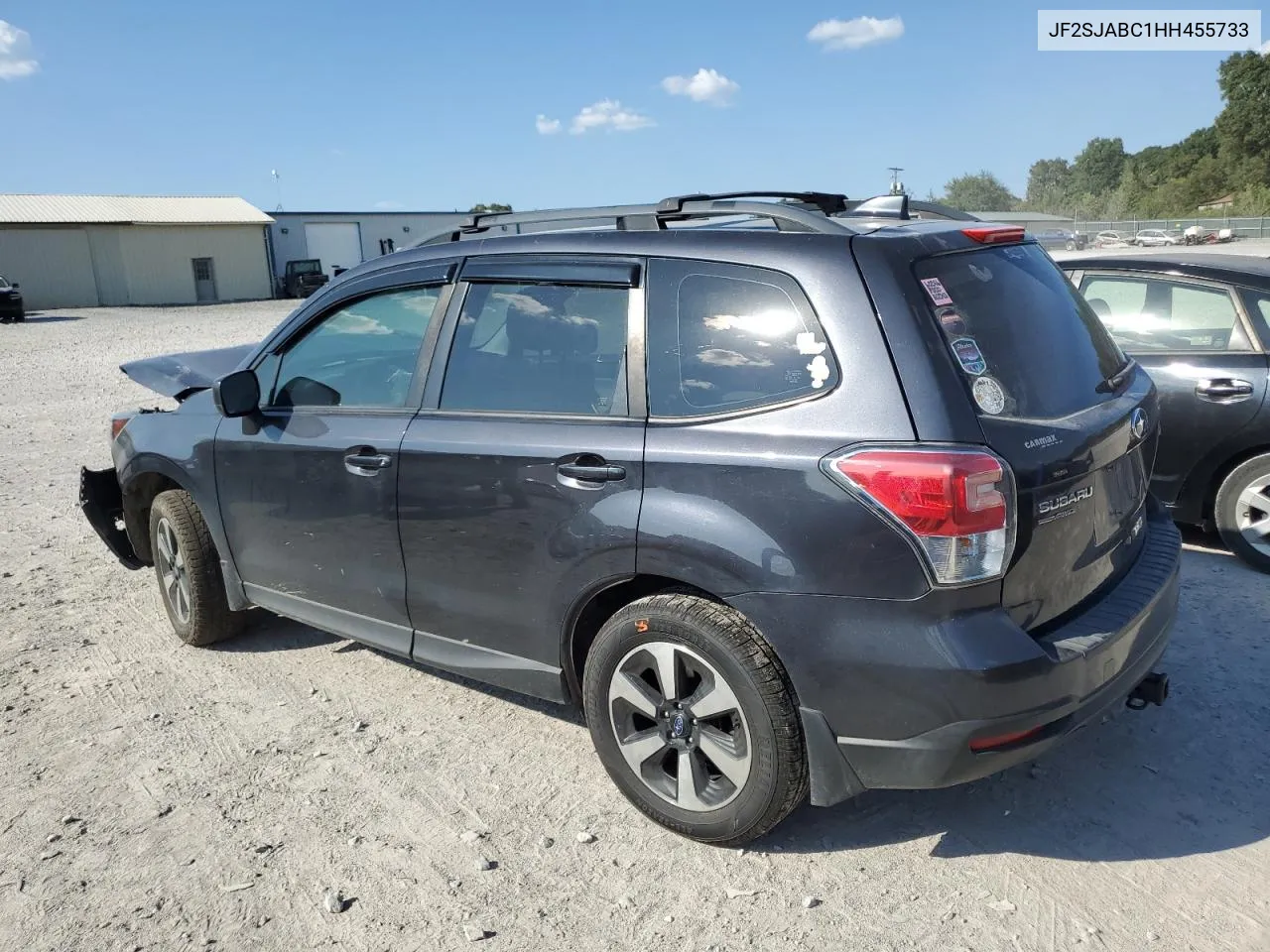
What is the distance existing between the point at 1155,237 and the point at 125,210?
55.0m

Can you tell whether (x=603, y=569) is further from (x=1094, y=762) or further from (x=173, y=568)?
(x=173, y=568)

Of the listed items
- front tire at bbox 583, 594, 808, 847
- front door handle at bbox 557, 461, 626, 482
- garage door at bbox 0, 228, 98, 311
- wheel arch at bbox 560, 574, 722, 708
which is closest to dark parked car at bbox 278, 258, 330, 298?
garage door at bbox 0, 228, 98, 311

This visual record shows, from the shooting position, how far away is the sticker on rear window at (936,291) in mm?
2779

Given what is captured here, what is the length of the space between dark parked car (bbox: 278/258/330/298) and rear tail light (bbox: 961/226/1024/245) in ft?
145

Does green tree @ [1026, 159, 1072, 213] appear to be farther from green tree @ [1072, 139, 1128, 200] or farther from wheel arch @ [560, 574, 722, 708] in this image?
wheel arch @ [560, 574, 722, 708]

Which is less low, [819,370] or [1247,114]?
[1247,114]

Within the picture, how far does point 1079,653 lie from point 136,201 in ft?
172

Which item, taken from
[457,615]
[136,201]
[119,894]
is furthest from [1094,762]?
[136,201]

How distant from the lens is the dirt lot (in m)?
2.77

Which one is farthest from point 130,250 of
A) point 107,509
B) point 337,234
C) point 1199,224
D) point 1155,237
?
point 1199,224

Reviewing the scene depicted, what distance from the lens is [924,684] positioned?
2590mm

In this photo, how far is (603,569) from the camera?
3068 mm

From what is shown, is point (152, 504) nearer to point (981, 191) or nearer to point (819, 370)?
point (819, 370)

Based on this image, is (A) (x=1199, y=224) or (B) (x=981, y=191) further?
(B) (x=981, y=191)
